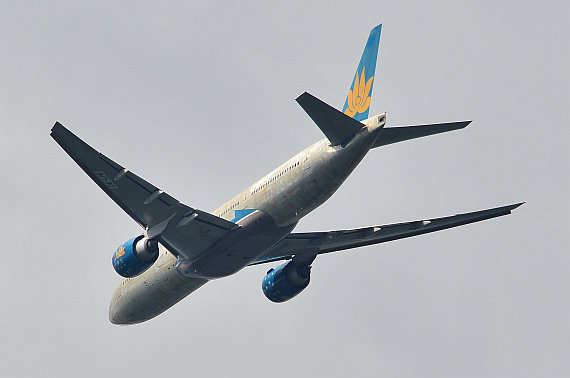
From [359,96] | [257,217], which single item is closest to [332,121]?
[359,96]

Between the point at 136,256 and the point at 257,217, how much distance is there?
19.5 ft

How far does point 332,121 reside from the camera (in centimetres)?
3906

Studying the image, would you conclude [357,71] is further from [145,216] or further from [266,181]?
[145,216]

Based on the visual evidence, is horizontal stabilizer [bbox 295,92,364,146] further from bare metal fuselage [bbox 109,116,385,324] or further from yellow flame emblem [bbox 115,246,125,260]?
yellow flame emblem [bbox 115,246,125,260]

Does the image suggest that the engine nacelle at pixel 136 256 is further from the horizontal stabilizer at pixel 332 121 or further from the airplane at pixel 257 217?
the horizontal stabilizer at pixel 332 121

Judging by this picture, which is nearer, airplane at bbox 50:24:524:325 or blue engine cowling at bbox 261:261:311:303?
airplane at bbox 50:24:524:325

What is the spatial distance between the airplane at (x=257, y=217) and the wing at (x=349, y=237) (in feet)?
0.16

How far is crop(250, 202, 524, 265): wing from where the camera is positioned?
47.9 metres

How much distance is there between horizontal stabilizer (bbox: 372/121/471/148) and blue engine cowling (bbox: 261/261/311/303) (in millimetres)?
12801

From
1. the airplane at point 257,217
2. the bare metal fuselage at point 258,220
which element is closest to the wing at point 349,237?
the airplane at point 257,217

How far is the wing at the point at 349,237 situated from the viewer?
47938mm

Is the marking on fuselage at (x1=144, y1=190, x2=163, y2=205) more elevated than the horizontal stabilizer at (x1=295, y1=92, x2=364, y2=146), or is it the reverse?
the marking on fuselage at (x1=144, y1=190, x2=163, y2=205)

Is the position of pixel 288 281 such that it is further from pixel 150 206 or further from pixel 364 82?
pixel 364 82

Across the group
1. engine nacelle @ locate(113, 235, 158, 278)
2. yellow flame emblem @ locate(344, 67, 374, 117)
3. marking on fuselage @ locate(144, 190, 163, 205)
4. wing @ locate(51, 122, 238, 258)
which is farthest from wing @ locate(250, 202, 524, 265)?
yellow flame emblem @ locate(344, 67, 374, 117)
